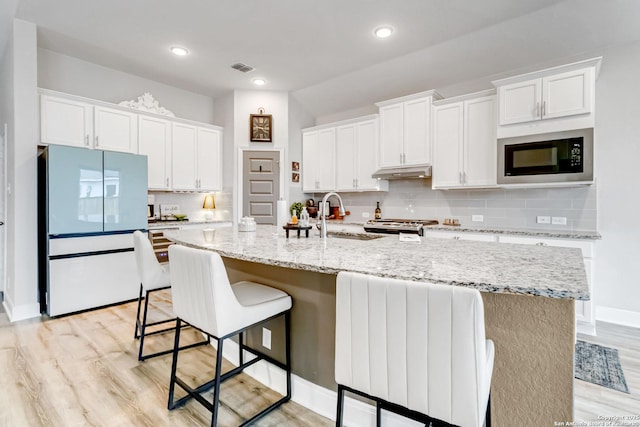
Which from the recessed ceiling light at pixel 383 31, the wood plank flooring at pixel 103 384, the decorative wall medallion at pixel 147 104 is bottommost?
the wood plank flooring at pixel 103 384

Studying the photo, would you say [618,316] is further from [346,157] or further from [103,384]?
[103,384]

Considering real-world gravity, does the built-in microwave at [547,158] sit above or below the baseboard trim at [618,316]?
above

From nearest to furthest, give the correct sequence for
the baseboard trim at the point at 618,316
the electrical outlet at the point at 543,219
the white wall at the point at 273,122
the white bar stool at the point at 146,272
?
1. the white bar stool at the point at 146,272
2. the baseboard trim at the point at 618,316
3. the electrical outlet at the point at 543,219
4. the white wall at the point at 273,122

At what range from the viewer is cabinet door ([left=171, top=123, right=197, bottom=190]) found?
15.4ft

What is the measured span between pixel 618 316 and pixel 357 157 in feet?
11.2

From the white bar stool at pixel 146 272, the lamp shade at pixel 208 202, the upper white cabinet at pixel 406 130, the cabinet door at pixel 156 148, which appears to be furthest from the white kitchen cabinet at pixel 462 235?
the cabinet door at pixel 156 148

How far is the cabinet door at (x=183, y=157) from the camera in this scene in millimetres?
4680

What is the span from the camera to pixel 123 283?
3639 millimetres

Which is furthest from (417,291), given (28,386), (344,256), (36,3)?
(36,3)

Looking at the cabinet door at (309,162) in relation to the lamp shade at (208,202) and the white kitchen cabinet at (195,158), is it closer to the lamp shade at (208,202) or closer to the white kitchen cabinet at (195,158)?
the white kitchen cabinet at (195,158)

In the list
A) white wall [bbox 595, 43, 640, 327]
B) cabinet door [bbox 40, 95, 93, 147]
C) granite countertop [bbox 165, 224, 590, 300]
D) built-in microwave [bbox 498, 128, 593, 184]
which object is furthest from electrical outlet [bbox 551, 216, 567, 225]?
cabinet door [bbox 40, 95, 93, 147]

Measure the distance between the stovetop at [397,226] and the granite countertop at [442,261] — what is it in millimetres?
1583

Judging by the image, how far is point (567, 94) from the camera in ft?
9.62

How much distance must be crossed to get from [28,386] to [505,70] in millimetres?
5187
